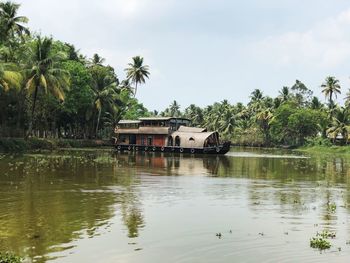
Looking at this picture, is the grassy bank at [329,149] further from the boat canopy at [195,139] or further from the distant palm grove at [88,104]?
the boat canopy at [195,139]

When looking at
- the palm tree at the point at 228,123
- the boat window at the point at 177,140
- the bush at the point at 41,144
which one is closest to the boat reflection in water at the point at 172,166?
the bush at the point at 41,144

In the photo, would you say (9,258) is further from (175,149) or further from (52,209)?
(175,149)

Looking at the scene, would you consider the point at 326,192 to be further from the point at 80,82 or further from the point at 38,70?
the point at 80,82

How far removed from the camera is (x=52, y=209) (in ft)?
45.1

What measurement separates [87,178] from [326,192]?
451 inches

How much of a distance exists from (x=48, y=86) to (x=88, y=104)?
16.1 metres

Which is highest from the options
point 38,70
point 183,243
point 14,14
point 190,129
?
point 14,14

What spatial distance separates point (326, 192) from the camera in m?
19.8

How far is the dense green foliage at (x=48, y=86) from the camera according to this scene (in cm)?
4625

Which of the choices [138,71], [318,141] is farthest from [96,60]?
[318,141]

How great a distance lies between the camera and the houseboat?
53719 mm

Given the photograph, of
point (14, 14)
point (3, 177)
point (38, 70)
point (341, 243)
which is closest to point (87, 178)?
point (3, 177)

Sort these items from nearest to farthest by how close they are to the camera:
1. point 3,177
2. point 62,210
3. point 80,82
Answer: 1. point 62,210
2. point 3,177
3. point 80,82

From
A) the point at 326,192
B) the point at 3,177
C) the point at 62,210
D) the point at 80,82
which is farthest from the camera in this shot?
the point at 80,82
